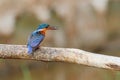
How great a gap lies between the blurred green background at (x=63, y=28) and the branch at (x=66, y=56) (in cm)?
187

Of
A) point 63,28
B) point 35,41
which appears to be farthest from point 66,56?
point 63,28

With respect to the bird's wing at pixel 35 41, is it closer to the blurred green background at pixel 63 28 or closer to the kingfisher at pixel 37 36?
the kingfisher at pixel 37 36

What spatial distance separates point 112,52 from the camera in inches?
163

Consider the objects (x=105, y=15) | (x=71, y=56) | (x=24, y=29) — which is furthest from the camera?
(x=105, y=15)

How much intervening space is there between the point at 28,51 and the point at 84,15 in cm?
271

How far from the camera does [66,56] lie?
175cm

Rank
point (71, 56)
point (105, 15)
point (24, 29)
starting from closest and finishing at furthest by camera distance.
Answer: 1. point (71, 56)
2. point (24, 29)
3. point (105, 15)

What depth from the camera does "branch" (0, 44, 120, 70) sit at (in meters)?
1.71

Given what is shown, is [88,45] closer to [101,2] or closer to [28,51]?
[101,2]

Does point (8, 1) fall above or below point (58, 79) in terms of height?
above

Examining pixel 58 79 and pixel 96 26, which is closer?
pixel 58 79

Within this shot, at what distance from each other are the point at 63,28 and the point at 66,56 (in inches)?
99.7

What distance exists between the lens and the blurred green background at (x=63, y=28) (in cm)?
380

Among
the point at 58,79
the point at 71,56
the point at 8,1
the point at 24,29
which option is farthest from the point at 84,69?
the point at 71,56
